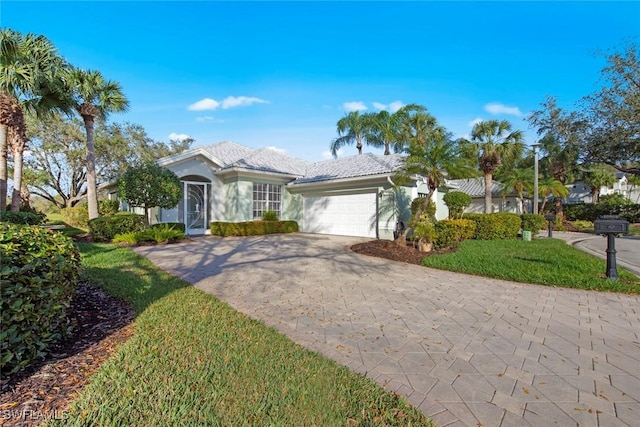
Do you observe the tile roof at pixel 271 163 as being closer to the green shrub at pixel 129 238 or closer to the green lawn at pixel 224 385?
the green shrub at pixel 129 238

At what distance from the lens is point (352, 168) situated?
1564 centimetres

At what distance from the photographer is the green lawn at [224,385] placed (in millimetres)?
2092

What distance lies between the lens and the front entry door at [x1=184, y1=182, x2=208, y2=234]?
577 inches

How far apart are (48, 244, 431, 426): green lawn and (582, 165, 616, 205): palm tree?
30825mm

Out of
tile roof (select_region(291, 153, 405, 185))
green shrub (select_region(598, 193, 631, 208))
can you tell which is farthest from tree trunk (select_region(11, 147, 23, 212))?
green shrub (select_region(598, 193, 631, 208))

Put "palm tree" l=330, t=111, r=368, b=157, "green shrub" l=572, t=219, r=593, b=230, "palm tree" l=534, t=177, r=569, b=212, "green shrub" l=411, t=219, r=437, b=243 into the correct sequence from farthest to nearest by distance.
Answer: "palm tree" l=330, t=111, r=368, b=157 → "palm tree" l=534, t=177, r=569, b=212 → "green shrub" l=572, t=219, r=593, b=230 → "green shrub" l=411, t=219, r=437, b=243

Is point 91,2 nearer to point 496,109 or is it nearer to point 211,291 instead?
point 211,291

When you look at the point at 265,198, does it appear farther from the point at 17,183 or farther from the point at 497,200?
the point at 497,200

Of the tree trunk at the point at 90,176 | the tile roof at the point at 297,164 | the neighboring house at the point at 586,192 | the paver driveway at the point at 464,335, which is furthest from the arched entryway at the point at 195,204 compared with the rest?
the neighboring house at the point at 586,192

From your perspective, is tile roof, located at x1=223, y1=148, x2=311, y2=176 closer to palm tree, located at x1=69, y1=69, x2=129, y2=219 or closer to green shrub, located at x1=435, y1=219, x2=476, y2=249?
palm tree, located at x1=69, y1=69, x2=129, y2=219

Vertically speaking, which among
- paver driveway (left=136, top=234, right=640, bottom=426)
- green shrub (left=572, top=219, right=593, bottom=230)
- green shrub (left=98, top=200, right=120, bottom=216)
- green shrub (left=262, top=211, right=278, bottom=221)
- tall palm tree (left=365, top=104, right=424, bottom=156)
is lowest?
paver driveway (left=136, top=234, right=640, bottom=426)

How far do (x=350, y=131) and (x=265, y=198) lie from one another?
16112 mm

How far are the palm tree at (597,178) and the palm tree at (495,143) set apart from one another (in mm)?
11800

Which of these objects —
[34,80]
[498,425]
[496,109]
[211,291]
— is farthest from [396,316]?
[496,109]
